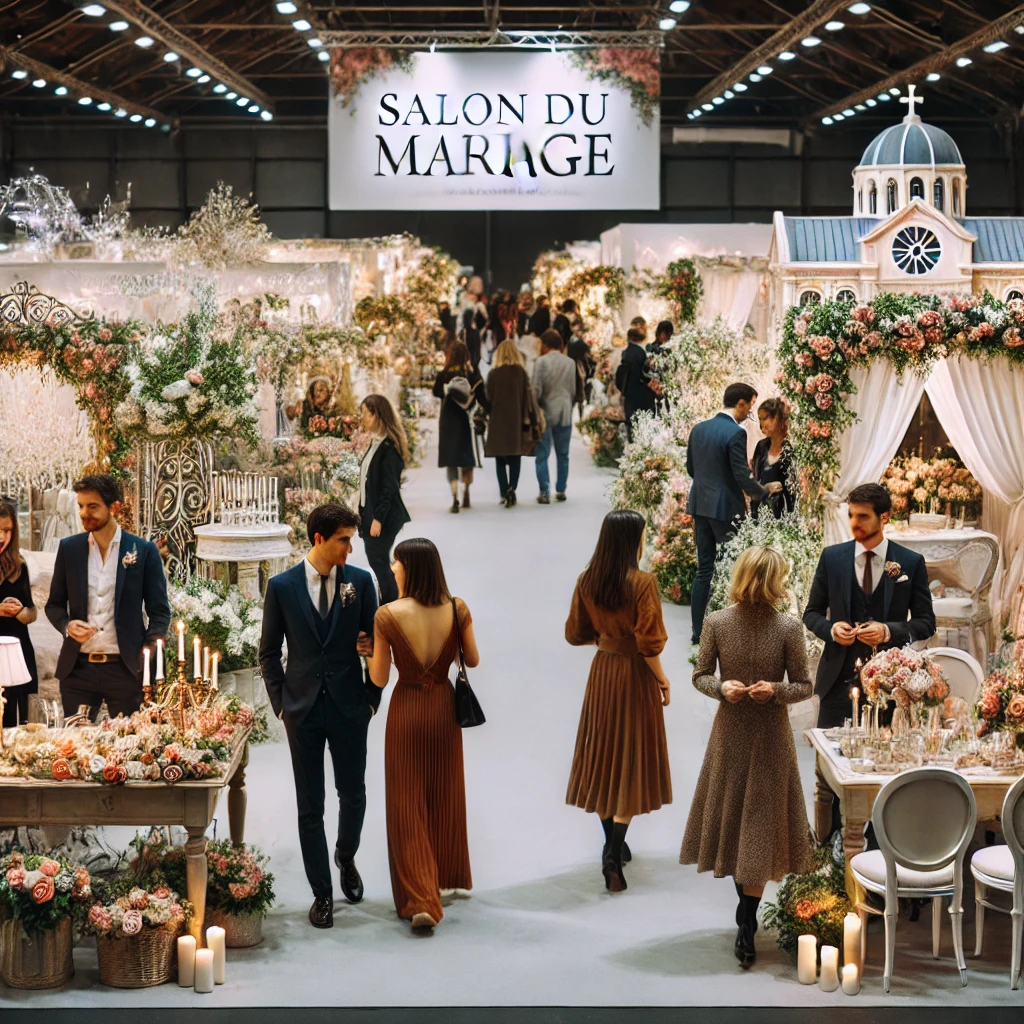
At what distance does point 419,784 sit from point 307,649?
0.57 meters

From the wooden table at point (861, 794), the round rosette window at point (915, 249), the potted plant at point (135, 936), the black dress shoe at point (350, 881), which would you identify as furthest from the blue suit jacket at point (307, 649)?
the round rosette window at point (915, 249)

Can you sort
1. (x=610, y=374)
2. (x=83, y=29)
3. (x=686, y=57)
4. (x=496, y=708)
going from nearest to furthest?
(x=496, y=708)
(x=610, y=374)
(x=83, y=29)
(x=686, y=57)

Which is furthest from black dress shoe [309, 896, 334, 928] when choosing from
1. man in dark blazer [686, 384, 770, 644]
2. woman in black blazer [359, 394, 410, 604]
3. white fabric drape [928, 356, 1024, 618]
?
white fabric drape [928, 356, 1024, 618]

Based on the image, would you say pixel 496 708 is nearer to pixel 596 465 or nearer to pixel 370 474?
pixel 370 474

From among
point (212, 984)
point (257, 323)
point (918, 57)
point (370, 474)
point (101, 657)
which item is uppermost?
point (918, 57)

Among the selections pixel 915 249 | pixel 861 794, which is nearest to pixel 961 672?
pixel 861 794

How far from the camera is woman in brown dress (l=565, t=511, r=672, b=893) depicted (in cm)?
512

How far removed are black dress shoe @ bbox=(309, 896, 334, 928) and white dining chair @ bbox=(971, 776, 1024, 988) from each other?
6.76 feet

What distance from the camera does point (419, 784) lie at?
489 cm

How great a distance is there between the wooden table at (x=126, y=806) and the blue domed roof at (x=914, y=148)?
15.6 meters

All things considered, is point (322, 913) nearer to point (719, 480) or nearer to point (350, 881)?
point (350, 881)

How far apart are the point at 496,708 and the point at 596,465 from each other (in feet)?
24.7

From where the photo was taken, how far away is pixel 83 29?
19562mm

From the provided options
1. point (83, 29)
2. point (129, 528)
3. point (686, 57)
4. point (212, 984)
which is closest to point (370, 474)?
point (129, 528)
